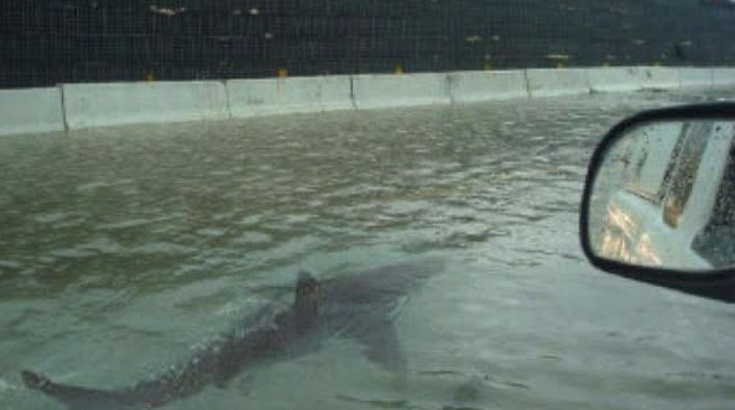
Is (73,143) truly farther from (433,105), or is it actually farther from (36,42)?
(433,105)

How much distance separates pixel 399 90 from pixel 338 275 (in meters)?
18.2

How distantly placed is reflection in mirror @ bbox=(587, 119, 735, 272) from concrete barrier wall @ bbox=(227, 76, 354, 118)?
58.4 ft

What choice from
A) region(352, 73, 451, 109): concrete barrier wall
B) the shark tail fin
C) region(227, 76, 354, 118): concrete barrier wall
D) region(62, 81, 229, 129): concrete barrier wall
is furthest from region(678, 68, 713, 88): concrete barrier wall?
the shark tail fin

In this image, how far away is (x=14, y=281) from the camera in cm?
729

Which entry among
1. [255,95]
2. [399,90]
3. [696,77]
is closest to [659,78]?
[696,77]

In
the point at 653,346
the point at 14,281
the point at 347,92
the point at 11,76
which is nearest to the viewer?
the point at 653,346

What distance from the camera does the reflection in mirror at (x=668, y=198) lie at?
9.48 ft

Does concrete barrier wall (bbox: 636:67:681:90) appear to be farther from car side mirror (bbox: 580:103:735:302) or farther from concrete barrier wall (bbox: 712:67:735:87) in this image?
car side mirror (bbox: 580:103:735:302)

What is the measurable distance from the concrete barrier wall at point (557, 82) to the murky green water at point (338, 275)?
52.0ft

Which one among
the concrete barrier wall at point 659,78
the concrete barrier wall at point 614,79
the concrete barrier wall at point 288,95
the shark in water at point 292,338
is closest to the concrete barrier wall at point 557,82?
the concrete barrier wall at point 614,79

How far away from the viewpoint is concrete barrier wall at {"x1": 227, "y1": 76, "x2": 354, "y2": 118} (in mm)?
21203

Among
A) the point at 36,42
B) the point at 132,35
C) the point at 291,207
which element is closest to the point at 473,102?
the point at 132,35

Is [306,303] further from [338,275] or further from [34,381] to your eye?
[34,381]

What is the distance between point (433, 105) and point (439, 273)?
18.9 m
